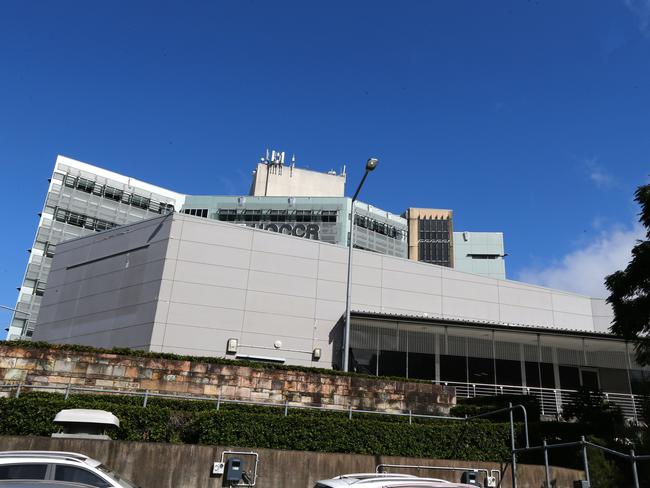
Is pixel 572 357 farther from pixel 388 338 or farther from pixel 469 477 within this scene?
pixel 469 477

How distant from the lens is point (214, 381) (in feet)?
59.8

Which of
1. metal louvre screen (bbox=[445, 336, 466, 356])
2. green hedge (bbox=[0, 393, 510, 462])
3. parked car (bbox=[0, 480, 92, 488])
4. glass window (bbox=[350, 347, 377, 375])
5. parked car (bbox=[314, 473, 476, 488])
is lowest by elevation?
parked car (bbox=[0, 480, 92, 488])

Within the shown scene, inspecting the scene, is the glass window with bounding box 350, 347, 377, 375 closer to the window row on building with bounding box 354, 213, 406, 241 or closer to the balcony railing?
the balcony railing

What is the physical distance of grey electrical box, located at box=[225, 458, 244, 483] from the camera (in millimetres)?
11930

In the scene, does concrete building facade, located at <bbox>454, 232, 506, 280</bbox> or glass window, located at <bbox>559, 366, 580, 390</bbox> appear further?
concrete building facade, located at <bbox>454, 232, 506, 280</bbox>

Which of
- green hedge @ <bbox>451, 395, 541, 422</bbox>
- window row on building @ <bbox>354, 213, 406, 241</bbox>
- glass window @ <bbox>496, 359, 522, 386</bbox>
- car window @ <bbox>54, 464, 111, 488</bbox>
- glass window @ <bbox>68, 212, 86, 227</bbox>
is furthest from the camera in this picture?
window row on building @ <bbox>354, 213, 406, 241</bbox>

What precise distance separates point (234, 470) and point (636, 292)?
1532 cm

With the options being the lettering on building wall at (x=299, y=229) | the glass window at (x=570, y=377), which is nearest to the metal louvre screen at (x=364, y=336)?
the glass window at (x=570, y=377)

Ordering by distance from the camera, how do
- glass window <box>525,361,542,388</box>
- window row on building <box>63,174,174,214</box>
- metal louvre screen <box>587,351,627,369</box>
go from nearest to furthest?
glass window <box>525,361,542,388</box>, metal louvre screen <box>587,351,627,369</box>, window row on building <box>63,174,174,214</box>

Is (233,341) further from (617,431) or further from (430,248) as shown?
(430,248)

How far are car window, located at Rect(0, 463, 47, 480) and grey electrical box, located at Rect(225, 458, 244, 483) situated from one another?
495 centimetres

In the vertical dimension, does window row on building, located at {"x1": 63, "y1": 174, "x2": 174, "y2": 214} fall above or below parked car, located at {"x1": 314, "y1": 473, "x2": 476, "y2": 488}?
above

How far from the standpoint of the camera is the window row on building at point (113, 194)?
70062mm

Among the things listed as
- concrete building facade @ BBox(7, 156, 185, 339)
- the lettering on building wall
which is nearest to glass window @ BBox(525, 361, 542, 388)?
the lettering on building wall
